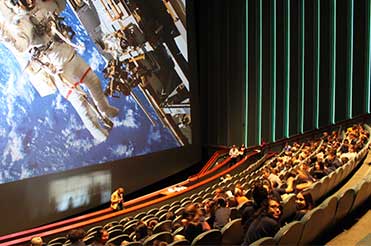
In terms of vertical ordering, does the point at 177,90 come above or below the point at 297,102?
above

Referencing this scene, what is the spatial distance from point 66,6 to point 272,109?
6.23 metres

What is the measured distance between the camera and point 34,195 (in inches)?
274

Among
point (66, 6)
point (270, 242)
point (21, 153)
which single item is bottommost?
point (21, 153)

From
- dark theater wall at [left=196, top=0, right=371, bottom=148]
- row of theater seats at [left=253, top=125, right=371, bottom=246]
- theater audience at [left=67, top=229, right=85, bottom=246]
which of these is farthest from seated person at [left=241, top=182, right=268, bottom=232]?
dark theater wall at [left=196, top=0, right=371, bottom=148]

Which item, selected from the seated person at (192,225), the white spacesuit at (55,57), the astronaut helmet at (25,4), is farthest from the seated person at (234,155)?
the seated person at (192,225)

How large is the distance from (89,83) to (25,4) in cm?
171

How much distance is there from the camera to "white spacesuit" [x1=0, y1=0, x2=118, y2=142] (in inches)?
252

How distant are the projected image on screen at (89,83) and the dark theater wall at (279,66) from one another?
209cm

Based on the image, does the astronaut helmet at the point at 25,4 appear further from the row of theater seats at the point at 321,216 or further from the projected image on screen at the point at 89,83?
the row of theater seats at the point at 321,216

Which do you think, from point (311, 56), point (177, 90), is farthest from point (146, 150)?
point (311, 56)

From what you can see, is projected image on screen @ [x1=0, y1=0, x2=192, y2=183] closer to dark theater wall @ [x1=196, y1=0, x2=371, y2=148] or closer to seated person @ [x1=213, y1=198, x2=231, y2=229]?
dark theater wall @ [x1=196, y1=0, x2=371, y2=148]

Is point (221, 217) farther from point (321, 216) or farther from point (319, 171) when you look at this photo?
point (319, 171)

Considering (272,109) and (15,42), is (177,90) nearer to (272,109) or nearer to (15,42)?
(272,109)

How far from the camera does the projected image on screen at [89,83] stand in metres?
6.46
